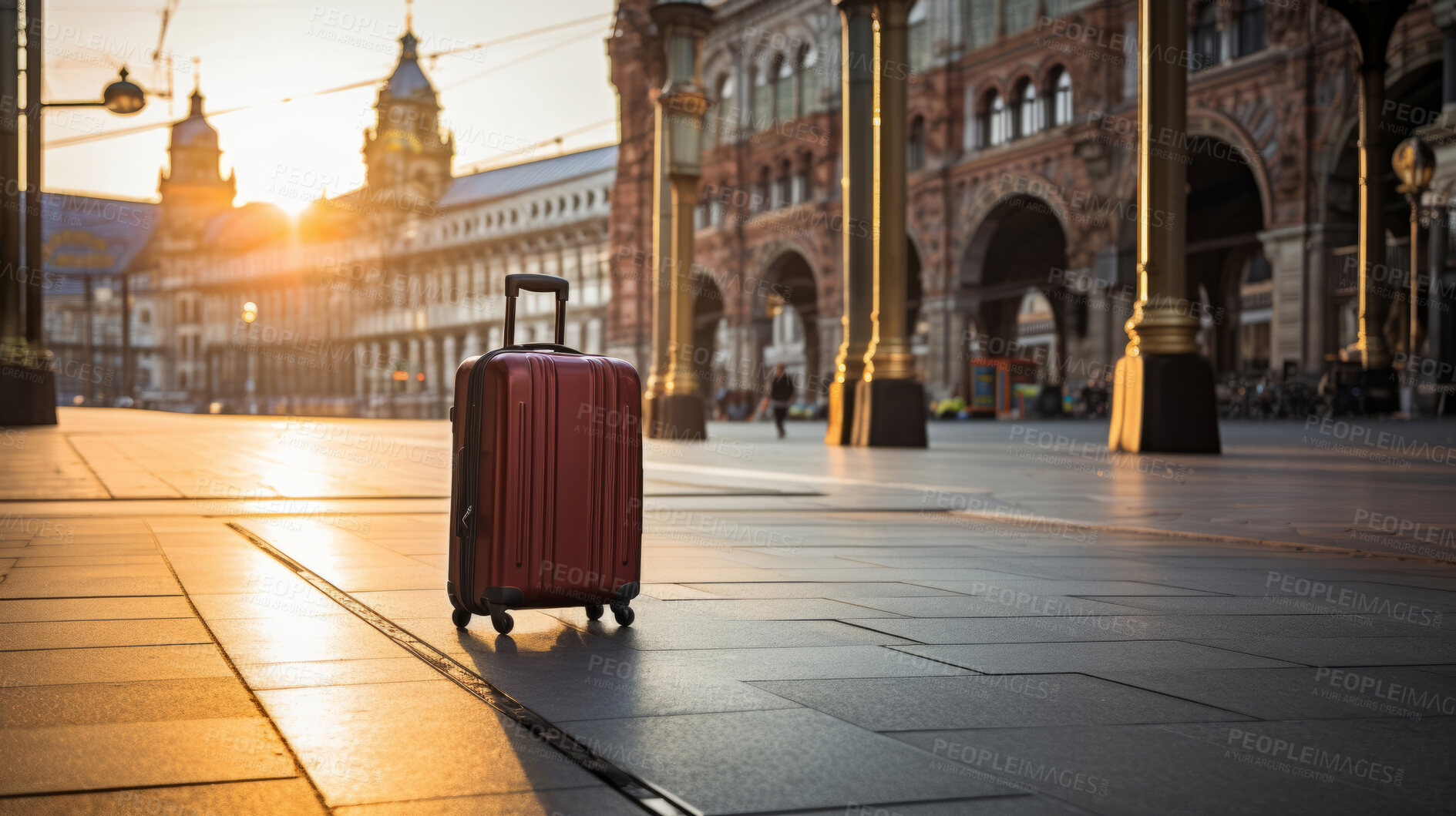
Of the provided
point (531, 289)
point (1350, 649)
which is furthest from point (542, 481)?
point (1350, 649)

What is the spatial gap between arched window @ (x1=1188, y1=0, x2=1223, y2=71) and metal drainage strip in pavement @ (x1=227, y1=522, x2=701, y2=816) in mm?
33440

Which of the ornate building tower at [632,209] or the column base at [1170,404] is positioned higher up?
the ornate building tower at [632,209]

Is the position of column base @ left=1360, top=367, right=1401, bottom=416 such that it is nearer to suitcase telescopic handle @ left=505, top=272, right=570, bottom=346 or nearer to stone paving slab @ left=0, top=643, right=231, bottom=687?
suitcase telescopic handle @ left=505, top=272, right=570, bottom=346

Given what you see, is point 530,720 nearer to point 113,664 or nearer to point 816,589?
point 113,664

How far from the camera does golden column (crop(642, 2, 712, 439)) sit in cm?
2180

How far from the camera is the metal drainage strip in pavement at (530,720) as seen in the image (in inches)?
87.4

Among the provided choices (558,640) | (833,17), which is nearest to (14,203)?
(558,640)

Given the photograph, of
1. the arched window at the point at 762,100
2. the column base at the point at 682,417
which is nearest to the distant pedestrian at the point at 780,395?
the column base at the point at 682,417

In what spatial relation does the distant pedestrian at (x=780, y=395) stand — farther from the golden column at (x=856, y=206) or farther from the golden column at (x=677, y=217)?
the golden column at (x=856, y=206)

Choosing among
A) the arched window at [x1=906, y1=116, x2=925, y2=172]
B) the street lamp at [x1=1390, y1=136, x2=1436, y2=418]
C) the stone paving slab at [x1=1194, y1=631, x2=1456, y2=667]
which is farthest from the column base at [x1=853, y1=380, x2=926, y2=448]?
the arched window at [x1=906, y1=116, x2=925, y2=172]

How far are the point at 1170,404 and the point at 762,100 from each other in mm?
38912

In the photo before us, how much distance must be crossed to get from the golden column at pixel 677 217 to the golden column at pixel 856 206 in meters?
3.38

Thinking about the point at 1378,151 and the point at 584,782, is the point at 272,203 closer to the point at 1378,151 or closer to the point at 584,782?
the point at 1378,151

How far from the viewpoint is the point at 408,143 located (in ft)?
313
